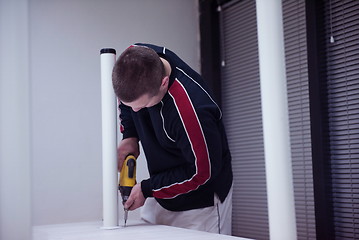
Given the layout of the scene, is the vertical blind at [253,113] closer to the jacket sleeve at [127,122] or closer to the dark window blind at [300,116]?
the dark window blind at [300,116]

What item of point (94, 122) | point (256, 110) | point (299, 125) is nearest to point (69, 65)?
point (94, 122)

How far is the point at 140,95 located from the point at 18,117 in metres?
0.96

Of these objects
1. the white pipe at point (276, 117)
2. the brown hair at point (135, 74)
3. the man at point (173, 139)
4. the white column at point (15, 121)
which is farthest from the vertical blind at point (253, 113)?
the white column at point (15, 121)

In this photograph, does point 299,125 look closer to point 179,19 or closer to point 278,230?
point 179,19

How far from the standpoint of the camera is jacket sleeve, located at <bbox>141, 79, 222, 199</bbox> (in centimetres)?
133

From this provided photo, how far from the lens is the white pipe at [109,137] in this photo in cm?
125

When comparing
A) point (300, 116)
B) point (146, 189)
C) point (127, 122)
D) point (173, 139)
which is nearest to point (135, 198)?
point (146, 189)

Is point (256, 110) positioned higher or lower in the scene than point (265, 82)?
higher

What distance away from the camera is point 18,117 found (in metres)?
0.31

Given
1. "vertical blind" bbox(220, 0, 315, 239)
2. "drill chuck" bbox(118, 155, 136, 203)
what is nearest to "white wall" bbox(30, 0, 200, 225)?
"vertical blind" bbox(220, 0, 315, 239)

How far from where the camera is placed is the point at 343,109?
2.27 metres

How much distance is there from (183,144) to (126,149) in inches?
13.0

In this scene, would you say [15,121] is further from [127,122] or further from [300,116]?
[300,116]

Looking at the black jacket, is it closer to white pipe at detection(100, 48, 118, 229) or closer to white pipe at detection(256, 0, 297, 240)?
white pipe at detection(100, 48, 118, 229)
